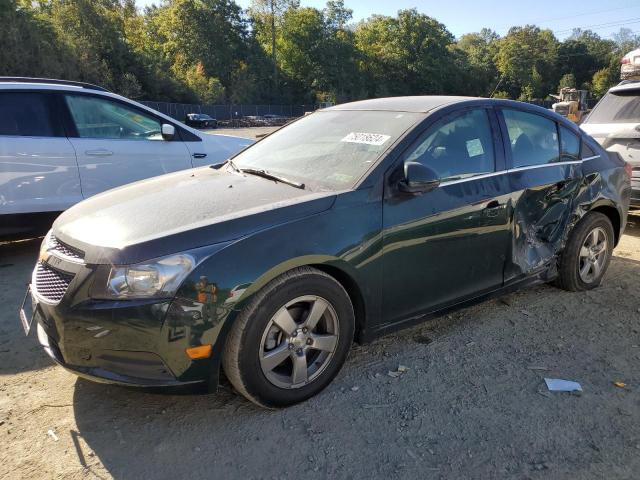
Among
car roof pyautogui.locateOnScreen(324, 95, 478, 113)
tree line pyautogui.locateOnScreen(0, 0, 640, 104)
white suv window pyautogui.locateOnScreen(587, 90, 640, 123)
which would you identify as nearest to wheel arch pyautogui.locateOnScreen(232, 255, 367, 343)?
car roof pyautogui.locateOnScreen(324, 95, 478, 113)

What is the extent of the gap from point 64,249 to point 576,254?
12.6 ft

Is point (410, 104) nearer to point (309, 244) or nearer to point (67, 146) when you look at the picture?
point (309, 244)

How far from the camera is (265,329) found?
2684 millimetres

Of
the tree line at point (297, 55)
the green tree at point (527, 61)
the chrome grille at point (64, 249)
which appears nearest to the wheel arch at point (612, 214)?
the chrome grille at point (64, 249)

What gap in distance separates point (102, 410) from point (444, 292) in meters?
2.16

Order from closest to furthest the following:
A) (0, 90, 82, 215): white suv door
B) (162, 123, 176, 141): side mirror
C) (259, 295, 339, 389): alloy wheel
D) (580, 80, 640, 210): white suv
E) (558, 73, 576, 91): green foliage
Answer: (259, 295, 339, 389): alloy wheel → (0, 90, 82, 215): white suv door → (162, 123, 176, 141): side mirror → (580, 80, 640, 210): white suv → (558, 73, 576, 91): green foliage

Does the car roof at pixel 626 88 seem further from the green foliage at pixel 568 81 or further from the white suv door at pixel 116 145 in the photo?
the green foliage at pixel 568 81

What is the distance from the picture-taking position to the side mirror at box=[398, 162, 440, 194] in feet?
9.96

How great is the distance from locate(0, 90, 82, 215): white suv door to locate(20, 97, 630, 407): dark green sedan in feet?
7.11

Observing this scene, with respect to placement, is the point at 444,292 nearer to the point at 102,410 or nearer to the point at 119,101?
the point at 102,410

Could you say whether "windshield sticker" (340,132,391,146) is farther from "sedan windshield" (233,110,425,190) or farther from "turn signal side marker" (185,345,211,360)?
Result: "turn signal side marker" (185,345,211,360)

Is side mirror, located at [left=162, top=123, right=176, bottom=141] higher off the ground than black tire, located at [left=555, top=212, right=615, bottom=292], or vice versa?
side mirror, located at [left=162, top=123, right=176, bottom=141]

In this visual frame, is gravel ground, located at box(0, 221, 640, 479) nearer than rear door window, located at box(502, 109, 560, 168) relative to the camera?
Yes

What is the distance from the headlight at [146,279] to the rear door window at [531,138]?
2.58 m
